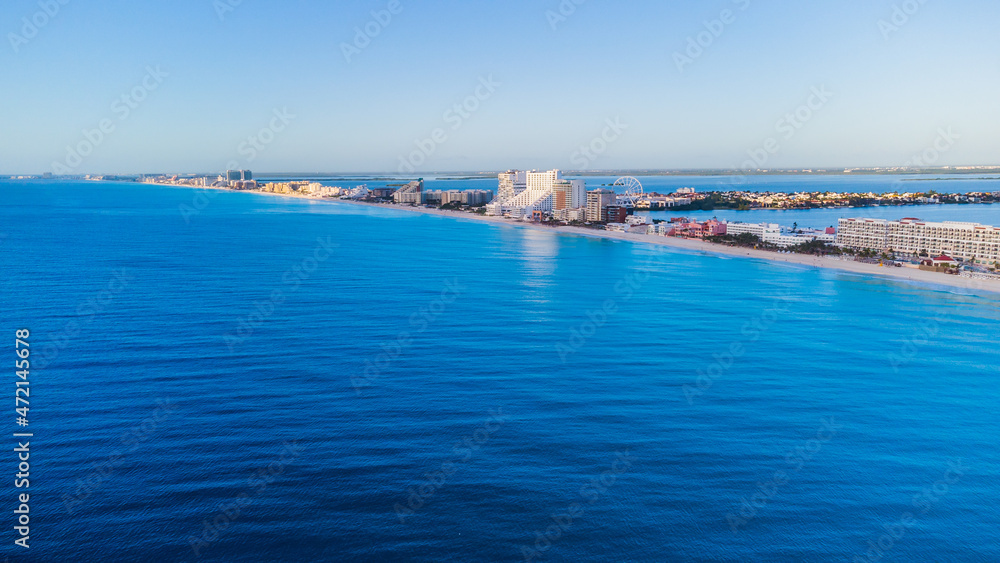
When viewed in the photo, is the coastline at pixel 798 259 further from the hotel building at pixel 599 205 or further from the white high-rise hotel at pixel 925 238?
the white high-rise hotel at pixel 925 238

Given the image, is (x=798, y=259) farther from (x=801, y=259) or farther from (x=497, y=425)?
(x=497, y=425)

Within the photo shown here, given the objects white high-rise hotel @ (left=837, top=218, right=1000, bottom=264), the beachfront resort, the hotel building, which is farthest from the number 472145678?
the hotel building

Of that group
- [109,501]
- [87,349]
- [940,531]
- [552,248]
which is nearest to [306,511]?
[109,501]

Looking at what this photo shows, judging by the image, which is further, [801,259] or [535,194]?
[535,194]

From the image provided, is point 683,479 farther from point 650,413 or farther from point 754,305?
point 754,305

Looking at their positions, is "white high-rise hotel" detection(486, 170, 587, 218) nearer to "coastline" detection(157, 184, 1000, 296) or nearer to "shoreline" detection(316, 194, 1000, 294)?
"coastline" detection(157, 184, 1000, 296)

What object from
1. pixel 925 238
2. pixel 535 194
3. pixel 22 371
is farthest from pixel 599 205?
pixel 22 371

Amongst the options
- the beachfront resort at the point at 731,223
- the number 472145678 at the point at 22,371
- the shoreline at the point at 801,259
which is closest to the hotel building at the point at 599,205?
the beachfront resort at the point at 731,223
